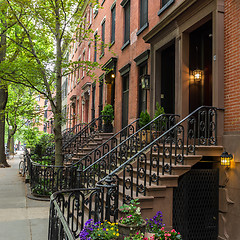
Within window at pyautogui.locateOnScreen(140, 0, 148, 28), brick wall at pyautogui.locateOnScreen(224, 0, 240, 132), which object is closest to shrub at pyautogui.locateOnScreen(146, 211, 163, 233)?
brick wall at pyautogui.locateOnScreen(224, 0, 240, 132)

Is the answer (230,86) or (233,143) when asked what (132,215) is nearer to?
(233,143)

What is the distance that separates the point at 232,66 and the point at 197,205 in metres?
3.30

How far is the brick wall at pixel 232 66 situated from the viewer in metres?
6.18

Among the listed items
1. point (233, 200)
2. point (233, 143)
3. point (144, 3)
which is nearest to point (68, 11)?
point (144, 3)

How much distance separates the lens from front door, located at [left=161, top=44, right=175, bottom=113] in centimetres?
1004

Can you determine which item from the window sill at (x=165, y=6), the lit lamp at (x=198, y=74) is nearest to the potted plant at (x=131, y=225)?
the lit lamp at (x=198, y=74)

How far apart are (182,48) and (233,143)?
350 cm

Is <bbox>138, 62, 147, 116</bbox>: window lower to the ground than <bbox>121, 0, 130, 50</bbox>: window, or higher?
lower

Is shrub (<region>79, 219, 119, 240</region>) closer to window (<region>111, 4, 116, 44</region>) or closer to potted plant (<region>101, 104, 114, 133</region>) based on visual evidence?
potted plant (<region>101, 104, 114, 133</region>)

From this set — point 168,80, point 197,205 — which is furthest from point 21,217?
point 168,80

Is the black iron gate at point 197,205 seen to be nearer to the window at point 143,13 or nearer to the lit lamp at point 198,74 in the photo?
the lit lamp at point 198,74

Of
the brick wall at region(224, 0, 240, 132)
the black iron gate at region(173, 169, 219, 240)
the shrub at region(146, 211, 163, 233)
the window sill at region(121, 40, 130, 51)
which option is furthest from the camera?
the window sill at region(121, 40, 130, 51)

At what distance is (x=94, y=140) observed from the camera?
42.9 feet

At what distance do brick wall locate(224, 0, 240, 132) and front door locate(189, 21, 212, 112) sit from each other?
1.99 m
